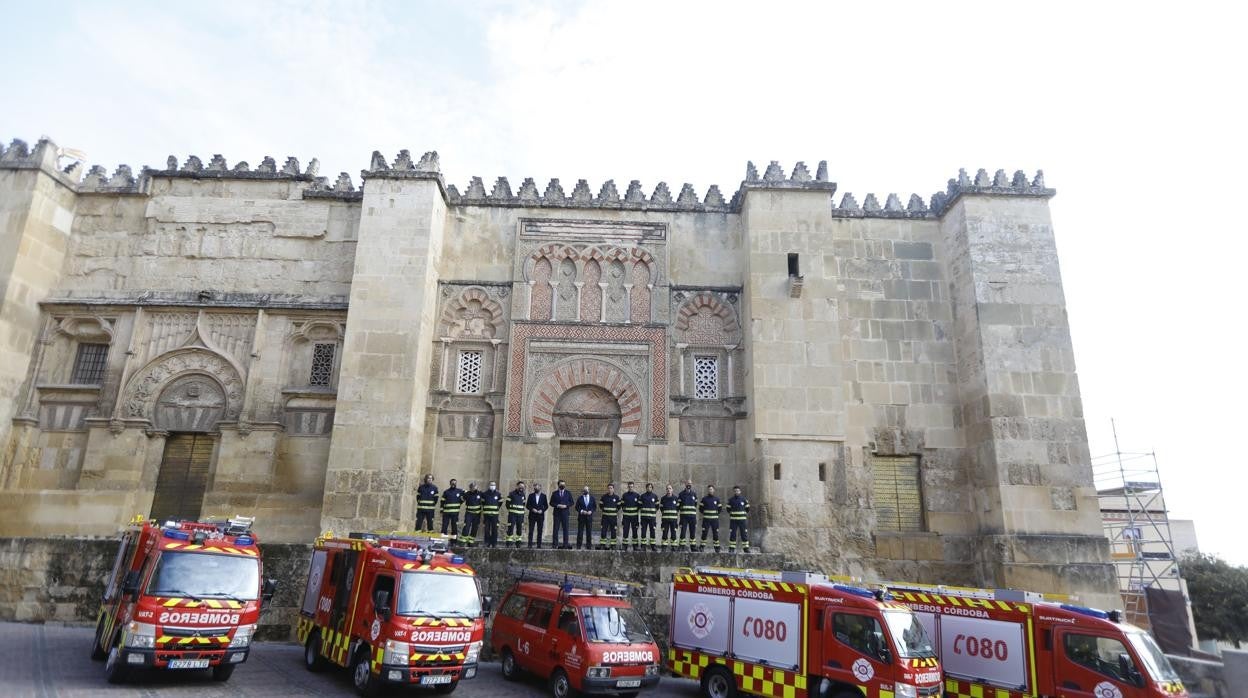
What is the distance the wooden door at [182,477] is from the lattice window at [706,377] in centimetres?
1040

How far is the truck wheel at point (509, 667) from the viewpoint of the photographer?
9695 mm

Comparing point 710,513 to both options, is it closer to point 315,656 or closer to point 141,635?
point 315,656

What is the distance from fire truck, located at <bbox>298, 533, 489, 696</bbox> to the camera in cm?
805

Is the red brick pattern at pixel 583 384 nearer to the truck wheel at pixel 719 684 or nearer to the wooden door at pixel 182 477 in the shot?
the truck wheel at pixel 719 684

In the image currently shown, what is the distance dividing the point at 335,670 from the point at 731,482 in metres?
8.29

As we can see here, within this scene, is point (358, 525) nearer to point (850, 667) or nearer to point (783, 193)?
point (850, 667)

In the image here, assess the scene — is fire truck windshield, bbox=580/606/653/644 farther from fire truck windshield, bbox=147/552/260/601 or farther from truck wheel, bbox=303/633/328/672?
fire truck windshield, bbox=147/552/260/601

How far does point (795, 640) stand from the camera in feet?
27.4

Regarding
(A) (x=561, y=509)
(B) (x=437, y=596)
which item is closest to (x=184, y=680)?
(B) (x=437, y=596)

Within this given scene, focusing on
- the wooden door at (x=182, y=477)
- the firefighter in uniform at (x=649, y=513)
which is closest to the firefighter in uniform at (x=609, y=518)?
the firefighter in uniform at (x=649, y=513)

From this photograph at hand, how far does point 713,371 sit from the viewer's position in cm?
1564

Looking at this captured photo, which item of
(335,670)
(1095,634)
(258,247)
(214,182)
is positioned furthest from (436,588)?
(214,182)

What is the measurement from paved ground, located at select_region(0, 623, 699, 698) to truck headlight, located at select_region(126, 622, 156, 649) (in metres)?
0.50

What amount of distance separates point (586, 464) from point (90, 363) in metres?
11.1
